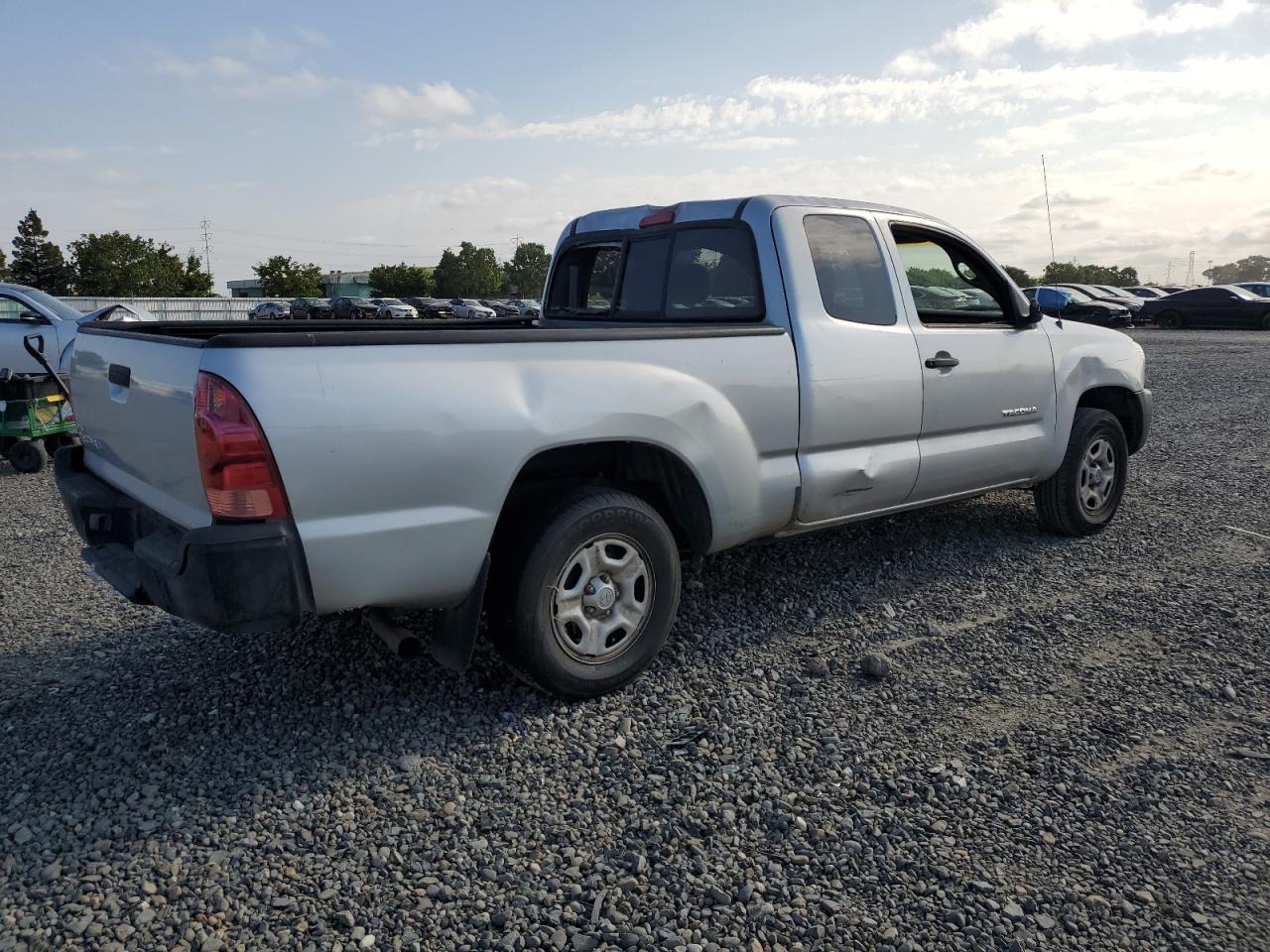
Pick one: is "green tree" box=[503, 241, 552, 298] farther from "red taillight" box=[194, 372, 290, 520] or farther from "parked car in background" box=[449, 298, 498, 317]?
"red taillight" box=[194, 372, 290, 520]

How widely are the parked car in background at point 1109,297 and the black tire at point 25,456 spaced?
3206 centimetres

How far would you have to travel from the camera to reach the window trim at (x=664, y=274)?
4.57 meters

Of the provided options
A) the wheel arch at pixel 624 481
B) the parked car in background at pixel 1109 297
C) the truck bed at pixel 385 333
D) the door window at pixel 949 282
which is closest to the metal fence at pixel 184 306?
the parked car in background at pixel 1109 297

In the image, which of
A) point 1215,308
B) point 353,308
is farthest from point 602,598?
point 353,308

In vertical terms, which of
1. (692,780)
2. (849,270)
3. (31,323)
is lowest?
(692,780)

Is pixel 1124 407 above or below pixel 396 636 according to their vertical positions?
above

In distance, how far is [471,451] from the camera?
11.1 feet

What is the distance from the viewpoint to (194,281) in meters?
88.0

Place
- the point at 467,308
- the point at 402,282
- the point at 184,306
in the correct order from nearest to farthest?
the point at 184,306 < the point at 467,308 < the point at 402,282

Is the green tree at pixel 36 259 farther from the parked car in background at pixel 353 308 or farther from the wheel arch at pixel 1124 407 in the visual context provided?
the wheel arch at pixel 1124 407

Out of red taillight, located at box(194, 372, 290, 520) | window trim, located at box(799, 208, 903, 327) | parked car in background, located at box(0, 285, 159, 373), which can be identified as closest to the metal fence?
parked car in background, located at box(0, 285, 159, 373)

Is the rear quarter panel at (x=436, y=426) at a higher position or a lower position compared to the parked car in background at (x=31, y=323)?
lower

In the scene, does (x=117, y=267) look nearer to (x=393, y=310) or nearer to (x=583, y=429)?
(x=393, y=310)

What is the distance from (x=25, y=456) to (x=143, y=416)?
20.9 feet
